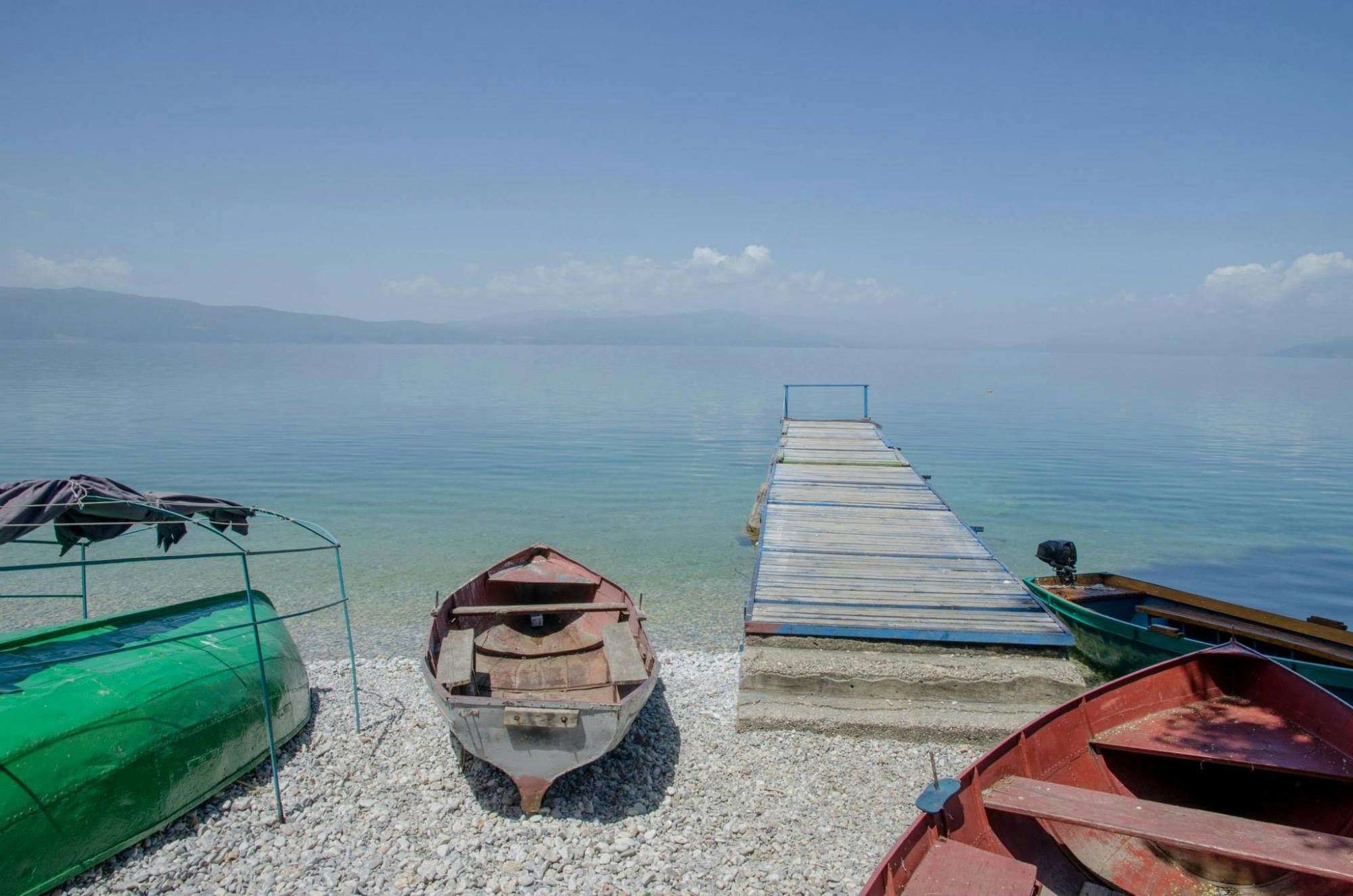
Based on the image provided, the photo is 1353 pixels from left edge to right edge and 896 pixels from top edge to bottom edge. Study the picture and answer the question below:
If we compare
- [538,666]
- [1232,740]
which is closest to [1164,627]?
[1232,740]

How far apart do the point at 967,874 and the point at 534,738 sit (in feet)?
14.9

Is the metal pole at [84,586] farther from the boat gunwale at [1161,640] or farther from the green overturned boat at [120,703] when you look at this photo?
the boat gunwale at [1161,640]

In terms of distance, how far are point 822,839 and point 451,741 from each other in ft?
15.5

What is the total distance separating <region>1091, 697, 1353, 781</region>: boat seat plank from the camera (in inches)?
278

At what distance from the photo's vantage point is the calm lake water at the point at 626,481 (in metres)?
20.2

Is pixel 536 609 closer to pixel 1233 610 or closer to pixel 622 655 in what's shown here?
pixel 622 655

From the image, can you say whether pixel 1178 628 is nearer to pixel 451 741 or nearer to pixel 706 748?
pixel 706 748

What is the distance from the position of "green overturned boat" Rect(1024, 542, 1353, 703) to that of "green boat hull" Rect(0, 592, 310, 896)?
36.0 feet

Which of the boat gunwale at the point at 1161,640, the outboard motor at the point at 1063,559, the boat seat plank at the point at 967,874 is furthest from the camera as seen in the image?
the outboard motor at the point at 1063,559

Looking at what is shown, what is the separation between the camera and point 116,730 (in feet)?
25.9

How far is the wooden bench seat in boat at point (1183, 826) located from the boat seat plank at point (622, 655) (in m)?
4.48

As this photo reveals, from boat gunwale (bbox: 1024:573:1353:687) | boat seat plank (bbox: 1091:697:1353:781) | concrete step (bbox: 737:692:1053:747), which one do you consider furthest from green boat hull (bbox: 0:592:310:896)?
boat gunwale (bbox: 1024:573:1353:687)

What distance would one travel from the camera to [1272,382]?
129750mm

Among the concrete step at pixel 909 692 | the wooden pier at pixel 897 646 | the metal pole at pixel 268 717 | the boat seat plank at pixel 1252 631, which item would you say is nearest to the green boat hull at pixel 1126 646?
the boat seat plank at pixel 1252 631
